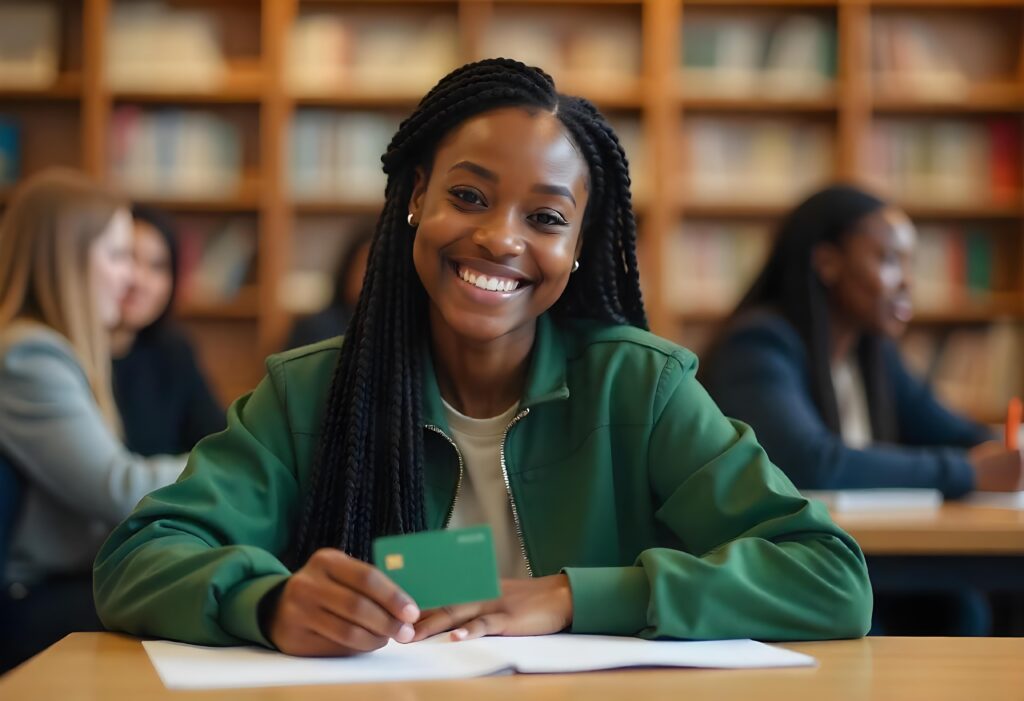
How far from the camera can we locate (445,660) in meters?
1.18

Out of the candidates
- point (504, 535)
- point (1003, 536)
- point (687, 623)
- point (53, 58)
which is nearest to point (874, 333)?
point (1003, 536)

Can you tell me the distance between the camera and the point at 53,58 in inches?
193

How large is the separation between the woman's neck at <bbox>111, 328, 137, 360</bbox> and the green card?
262cm

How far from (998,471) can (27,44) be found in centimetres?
379

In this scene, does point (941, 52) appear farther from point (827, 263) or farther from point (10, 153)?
point (10, 153)

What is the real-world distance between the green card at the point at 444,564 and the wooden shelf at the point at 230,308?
3903 millimetres

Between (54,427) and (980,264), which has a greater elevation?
(980,264)

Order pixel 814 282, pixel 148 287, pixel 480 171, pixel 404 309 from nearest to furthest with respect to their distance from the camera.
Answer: pixel 480 171 < pixel 404 309 < pixel 814 282 < pixel 148 287

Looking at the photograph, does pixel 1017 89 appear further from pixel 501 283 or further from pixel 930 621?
pixel 501 283

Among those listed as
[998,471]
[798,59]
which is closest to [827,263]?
[998,471]

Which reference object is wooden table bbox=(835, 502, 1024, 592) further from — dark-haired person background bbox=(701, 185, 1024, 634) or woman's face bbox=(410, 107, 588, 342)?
woman's face bbox=(410, 107, 588, 342)

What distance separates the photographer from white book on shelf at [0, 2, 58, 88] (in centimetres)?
485

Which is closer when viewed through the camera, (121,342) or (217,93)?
(121,342)

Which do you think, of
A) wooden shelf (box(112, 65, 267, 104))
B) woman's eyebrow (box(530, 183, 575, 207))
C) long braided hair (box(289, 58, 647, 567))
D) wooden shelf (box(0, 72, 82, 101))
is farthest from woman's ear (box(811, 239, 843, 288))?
wooden shelf (box(0, 72, 82, 101))
